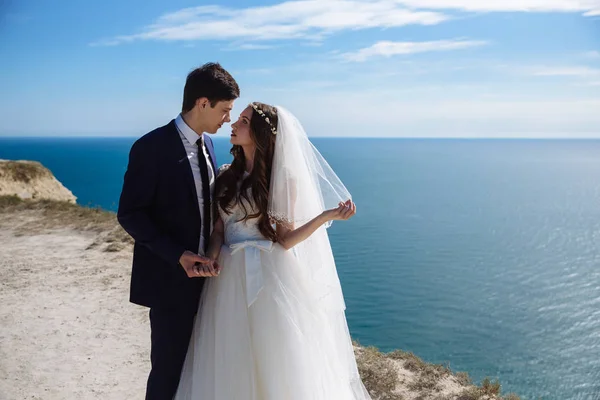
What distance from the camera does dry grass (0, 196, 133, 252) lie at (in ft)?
35.6

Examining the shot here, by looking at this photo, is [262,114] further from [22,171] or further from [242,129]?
[22,171]

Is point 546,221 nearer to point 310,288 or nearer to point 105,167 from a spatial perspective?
point 310,288

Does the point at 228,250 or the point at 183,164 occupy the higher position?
the point at 183,164

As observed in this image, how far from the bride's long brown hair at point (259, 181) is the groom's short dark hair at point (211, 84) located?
0.24m

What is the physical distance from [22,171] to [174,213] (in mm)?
23890

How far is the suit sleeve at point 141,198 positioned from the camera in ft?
10.8

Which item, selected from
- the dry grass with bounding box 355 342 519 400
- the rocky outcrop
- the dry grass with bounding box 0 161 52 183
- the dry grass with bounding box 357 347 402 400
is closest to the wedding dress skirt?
the dry grass with bounding box 357 347 402 400

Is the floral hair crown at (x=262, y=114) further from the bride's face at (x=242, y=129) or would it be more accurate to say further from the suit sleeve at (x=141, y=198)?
the suit sleeve at (x=141, y=198)

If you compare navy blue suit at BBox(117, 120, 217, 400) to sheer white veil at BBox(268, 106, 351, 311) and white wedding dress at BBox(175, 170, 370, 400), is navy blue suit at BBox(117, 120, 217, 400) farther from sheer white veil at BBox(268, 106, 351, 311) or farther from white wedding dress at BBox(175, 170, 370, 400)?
sheer white veil at BBox(268, 106, 351, 311)

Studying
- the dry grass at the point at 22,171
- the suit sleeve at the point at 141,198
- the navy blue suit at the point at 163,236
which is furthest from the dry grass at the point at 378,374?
the dry grass at the point at 22,171

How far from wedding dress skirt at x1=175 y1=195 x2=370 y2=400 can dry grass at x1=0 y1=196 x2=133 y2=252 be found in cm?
720

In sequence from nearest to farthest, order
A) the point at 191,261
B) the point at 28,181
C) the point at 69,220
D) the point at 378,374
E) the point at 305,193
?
the point at 191,261 → the point at 305,193 → the point at 378,374 → the point at 69,220 → the point at 28,181

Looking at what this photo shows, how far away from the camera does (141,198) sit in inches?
131

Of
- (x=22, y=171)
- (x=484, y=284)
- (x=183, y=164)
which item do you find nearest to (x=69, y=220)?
(x=183, y=164)
